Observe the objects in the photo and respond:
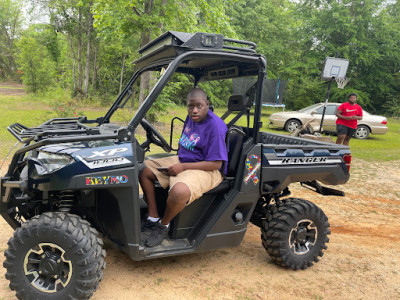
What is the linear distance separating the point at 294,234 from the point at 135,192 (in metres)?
1.89

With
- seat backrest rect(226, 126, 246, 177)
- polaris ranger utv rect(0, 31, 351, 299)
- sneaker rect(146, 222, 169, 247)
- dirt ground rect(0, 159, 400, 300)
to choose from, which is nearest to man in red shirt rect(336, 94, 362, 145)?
dirt ground rect(0, 159, 400, 300)

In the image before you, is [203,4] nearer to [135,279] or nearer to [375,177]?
[375,177]

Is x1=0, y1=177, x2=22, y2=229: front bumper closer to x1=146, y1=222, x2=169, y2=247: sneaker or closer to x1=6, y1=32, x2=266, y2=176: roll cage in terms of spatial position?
x1=6, y1=32, x2=266, y2=176: roll cage

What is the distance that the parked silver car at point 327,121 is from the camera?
46.9 feet

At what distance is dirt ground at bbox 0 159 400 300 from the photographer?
2992mm

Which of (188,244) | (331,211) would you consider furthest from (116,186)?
(331,211)

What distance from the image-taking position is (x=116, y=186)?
8.66 feet

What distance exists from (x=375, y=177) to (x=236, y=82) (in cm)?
574

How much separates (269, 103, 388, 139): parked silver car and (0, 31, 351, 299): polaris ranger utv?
11114 mm

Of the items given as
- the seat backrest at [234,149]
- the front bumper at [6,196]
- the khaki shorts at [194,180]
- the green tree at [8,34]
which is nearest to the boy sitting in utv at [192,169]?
the khaki shorts at [194,180]

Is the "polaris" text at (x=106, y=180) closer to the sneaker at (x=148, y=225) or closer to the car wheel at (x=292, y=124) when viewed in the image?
the sneaker at (x=148, y=225)

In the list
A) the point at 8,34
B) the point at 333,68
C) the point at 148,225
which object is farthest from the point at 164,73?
the point at 8,34

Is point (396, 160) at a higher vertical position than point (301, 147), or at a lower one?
lower

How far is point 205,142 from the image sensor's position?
10.4ft
